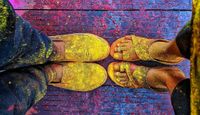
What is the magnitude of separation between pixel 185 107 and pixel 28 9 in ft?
3.05

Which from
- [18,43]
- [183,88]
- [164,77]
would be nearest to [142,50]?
[164,77]

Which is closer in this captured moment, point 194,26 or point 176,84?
point 194,26

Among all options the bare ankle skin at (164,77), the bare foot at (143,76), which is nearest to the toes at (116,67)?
the bare foot at (143,76)

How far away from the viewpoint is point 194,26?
0.74m

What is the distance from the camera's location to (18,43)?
0.93 meters

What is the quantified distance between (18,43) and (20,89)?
139mm

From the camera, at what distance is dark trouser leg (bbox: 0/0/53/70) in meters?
0.84

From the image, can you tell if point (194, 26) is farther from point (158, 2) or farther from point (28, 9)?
point (28, 9)

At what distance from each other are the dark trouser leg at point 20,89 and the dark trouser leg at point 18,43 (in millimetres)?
29

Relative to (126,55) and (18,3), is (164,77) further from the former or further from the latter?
(18,3)

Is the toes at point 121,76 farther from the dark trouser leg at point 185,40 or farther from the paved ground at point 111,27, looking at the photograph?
the dark trouser leg at point 185,40

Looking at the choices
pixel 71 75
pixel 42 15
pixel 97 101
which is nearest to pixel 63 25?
pixel 42 15

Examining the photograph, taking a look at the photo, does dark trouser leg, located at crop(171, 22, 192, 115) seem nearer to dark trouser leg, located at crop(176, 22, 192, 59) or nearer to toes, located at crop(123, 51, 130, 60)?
dark trouser leg, located at crop(176, 22, 192, 59)

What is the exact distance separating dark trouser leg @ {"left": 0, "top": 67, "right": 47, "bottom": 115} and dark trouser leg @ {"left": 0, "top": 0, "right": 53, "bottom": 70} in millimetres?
29
